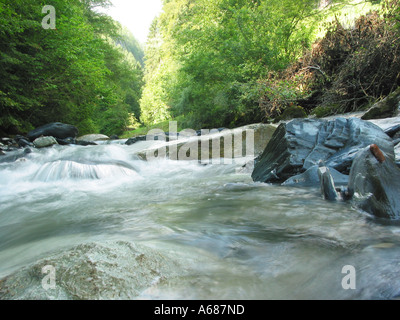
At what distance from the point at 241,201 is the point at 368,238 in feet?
5.60

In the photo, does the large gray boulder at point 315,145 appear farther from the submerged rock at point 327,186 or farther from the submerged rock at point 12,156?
the submerged rock at point 12,156

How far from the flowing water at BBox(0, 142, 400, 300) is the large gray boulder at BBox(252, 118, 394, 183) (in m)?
0.47

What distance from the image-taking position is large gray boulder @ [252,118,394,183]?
147 inches

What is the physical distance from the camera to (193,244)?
2.14 m

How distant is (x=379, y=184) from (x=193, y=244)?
1.71 m

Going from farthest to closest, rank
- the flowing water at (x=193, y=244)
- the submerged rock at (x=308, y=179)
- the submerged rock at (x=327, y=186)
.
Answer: the submerged rock at (x=308, y=179)
the submerged rock at (x=327, y=186)
the flowing water at (x=193, y=244)

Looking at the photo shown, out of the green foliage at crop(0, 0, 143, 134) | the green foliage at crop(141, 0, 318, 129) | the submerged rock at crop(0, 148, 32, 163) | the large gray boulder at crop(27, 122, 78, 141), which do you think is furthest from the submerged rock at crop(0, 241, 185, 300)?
the large gray boulder at crop(27, 122, 78, 141)

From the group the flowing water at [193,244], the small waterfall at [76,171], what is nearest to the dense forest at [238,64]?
the small waterfall at [76,171]

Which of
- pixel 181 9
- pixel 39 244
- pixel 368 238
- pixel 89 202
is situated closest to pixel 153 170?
pixel 89 202

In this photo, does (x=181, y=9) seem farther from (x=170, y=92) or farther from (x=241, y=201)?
(x=241, y=201)

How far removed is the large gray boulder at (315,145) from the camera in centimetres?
374

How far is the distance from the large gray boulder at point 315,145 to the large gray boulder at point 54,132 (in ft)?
34.8

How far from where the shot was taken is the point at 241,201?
11.5 feet
